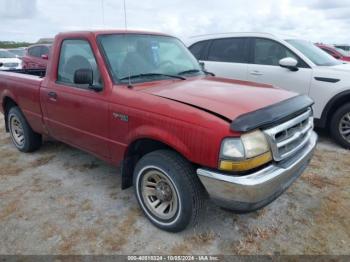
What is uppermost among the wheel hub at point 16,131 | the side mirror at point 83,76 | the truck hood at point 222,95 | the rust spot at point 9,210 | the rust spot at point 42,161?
the side mirror at point 83,76

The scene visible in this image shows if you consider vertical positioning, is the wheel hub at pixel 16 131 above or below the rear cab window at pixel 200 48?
below

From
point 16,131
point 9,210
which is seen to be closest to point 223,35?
point 16,131

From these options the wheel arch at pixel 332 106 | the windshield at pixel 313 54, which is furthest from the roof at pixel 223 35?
the wheel arch at pixel 332 106

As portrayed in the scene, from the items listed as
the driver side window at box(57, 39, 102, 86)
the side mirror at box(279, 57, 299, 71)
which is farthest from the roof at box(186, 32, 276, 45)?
the driver side window at box(57, 39, 102, 86)

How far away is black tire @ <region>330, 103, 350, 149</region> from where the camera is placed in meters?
5.18

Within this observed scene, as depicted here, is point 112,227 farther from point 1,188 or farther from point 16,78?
point 16,78

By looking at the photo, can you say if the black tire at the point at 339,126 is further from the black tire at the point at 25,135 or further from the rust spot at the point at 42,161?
the black tire at the point at 25,135

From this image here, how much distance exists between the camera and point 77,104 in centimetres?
365

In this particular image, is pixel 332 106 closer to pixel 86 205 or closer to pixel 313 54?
pixel 313 54

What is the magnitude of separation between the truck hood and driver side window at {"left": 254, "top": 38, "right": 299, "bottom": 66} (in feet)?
8.93

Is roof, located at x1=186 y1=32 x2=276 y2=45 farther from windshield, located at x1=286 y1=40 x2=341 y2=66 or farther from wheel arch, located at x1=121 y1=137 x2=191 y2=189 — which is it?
wheel arch, located at x1=121 y1=137 x2=191 y2=189

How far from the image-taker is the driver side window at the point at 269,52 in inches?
231

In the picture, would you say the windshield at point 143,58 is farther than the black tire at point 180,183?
Yes

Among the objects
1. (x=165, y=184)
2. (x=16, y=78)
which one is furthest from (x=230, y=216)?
(x=16, y=78)
